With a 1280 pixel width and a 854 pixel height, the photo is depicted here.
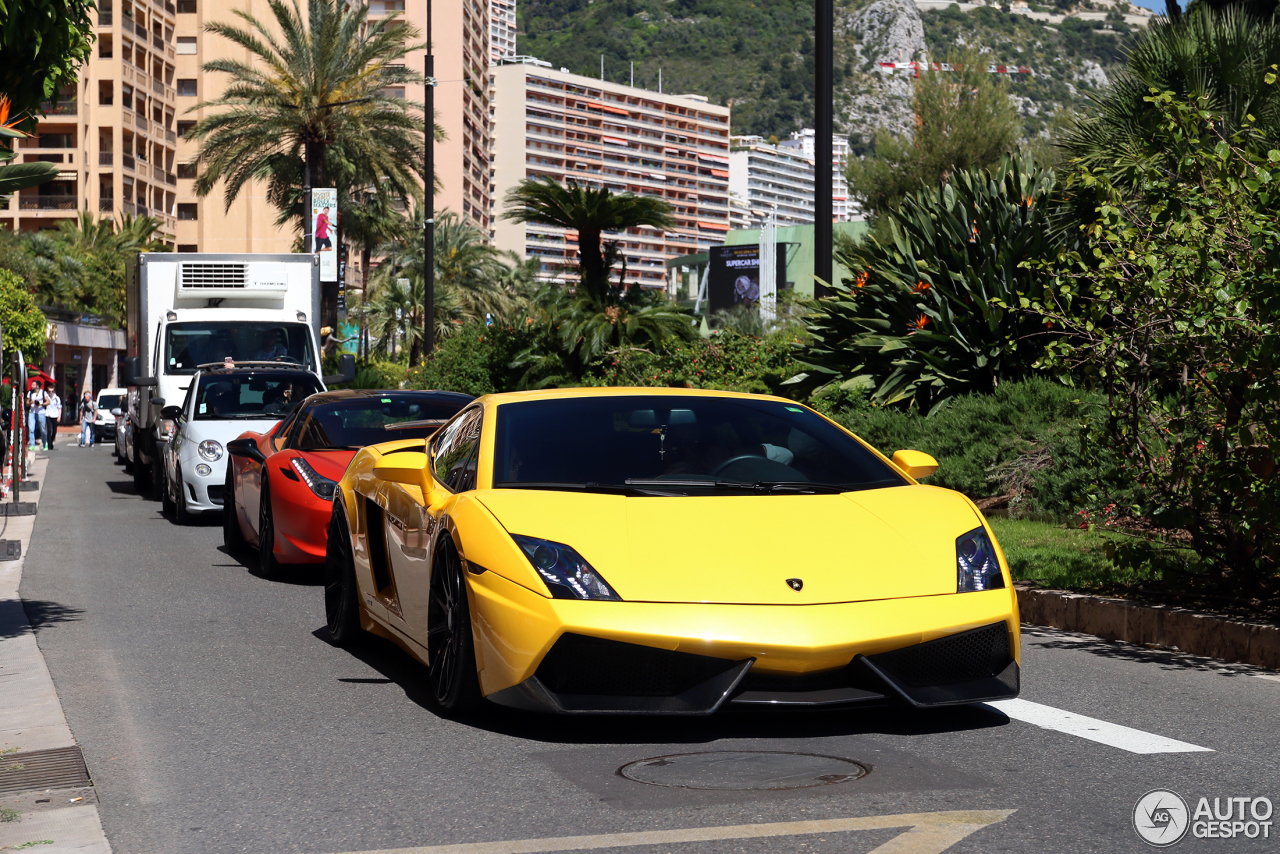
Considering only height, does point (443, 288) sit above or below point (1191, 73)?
above

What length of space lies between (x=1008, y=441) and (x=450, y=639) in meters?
8.22

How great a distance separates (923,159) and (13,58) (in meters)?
52.4

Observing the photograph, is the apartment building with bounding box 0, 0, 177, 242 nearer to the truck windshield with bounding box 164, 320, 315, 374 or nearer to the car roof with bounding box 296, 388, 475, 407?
the truck windshield with bounding box 164, 320, 315, 374

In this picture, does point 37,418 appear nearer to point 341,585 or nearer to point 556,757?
point 341,585

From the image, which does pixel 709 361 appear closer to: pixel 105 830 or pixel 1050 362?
pixel 1050 362

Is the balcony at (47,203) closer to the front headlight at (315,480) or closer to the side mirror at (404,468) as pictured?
the front headlight at (315,480)

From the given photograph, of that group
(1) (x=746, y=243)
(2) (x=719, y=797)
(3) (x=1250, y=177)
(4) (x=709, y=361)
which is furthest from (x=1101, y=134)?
(1) (x=746, y=243)

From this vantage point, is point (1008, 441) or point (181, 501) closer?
point (1008, 441)

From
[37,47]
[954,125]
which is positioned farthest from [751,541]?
[954,125]

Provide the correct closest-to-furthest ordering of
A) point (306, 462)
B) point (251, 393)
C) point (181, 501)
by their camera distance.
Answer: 1. point (306, 462)
2. point (181, 501)
3. point (251, 393)

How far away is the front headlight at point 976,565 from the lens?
5.86 metres

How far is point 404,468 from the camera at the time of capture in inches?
270

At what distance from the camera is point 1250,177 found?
26.5ft

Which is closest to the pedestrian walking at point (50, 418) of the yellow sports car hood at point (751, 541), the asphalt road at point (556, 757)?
Answer: the asphalt road at point (556, 757)
